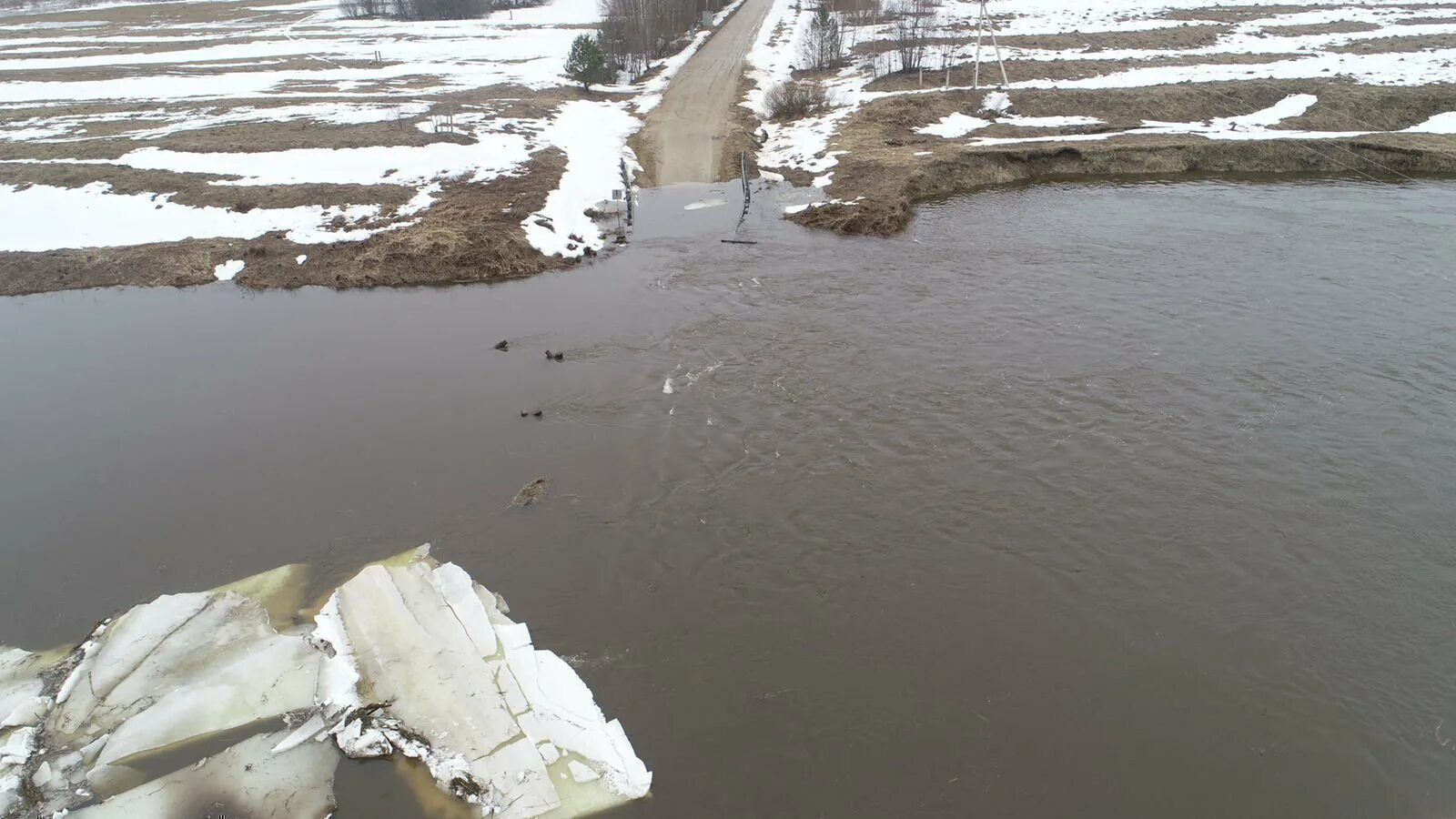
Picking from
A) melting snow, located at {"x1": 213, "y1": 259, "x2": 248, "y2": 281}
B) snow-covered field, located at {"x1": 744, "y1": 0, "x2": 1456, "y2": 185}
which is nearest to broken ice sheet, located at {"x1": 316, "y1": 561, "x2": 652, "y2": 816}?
melting snow, located at {"x1": 213, "y1": 259, "x2": 248, "y2": 281}

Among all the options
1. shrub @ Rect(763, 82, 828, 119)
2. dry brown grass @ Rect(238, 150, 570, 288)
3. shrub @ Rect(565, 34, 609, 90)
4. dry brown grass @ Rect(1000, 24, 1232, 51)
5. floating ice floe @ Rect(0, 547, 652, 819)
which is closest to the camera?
floating ice floe @ Rect(0, 547, 652, 819)

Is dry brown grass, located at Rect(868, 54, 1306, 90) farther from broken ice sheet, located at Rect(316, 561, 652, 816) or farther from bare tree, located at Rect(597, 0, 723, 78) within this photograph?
broken ice sheet, located at Rect(316, 561, 652, 816)

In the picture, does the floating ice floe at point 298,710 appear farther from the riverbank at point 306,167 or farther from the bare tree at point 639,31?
the bare tree at point 639,31

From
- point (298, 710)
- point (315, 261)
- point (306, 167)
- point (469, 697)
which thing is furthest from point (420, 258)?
point (469, 697)

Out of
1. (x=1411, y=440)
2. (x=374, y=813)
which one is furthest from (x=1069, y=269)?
(x=374, y=813)

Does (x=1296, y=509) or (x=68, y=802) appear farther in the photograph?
(x=1296, y=509)

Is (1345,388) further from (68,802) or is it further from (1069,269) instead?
(68,802)

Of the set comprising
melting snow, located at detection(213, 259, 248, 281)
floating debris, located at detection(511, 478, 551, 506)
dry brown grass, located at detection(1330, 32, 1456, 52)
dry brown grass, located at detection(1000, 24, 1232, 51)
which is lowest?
floating debris, located at detection(511, 478, 551, 506)
